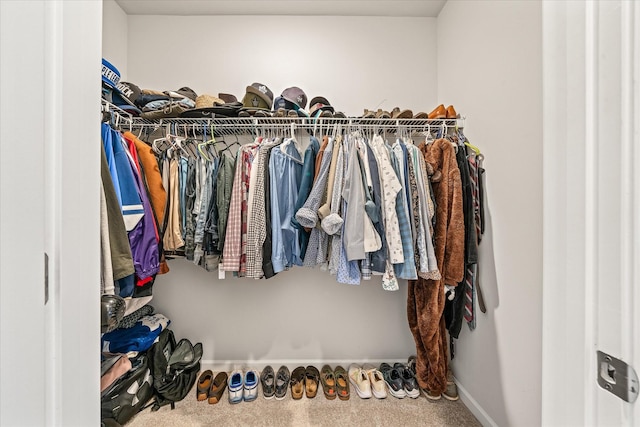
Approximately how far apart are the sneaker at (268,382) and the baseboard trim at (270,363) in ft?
0.29

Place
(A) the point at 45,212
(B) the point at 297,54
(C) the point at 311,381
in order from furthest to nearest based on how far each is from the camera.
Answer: (B) the point at 297,54
(C) the point at 311,381
(A) the point at 45,212

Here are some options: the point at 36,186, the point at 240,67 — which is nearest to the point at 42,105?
the point at 36,186

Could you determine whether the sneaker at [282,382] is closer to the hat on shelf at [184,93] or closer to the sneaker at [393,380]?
the sneaker at [393,380]

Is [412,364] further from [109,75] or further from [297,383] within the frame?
[109,75]

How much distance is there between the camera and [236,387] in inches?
62.3

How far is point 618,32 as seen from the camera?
34 cm

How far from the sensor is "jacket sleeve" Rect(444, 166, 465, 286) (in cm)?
136

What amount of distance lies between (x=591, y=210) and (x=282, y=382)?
1840 mm

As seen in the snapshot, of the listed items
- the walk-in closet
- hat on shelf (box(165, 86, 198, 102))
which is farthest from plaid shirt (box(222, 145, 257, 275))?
hat on shelf (box(165, 86, 198, 102))

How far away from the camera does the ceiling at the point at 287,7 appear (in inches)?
69.8

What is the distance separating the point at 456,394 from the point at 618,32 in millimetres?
1939

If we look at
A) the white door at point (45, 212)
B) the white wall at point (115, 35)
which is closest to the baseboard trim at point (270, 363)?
the white door at point (45, 212)

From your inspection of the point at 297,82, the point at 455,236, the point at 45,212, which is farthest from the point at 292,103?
the point at 45,212

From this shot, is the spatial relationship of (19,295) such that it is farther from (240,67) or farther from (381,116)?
(240,67)
